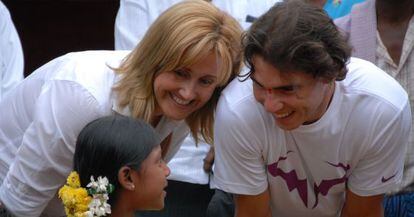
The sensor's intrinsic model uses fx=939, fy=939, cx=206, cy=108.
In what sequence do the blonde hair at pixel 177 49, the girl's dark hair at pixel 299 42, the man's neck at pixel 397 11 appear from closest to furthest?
the girl's dark hair at pixel 299 42 → the blonde hair at pixel 177 49 → the man's neck at pixel 397 11

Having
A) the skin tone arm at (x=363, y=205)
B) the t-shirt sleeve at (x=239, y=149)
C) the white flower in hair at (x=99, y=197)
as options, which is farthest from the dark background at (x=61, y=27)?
the white flower in hair at (x=99, y=197)

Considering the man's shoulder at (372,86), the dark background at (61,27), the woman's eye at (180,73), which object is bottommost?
the dark background at (61,27)

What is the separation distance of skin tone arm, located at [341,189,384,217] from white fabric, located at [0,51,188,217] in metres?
0.59

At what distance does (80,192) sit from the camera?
2482mm

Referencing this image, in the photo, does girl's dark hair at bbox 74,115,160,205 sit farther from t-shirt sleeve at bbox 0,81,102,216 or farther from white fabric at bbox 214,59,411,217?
white fabric at bbox 214,59,411,217

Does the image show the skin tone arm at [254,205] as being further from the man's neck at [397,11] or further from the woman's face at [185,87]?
the man's neck at [397,11]

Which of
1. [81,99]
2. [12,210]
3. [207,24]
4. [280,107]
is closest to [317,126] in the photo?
[280,107]

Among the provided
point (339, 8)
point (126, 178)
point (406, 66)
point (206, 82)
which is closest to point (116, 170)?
point (126, 178)

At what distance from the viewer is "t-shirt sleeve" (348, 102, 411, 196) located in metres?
2.64

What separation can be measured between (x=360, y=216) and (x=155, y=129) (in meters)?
0.68

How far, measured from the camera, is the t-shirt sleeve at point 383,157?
2.64 meters

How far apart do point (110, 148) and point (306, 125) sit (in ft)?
1.80

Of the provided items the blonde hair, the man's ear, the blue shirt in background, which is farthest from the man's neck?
the man's ear

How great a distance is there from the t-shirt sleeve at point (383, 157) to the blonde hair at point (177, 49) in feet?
1.51
